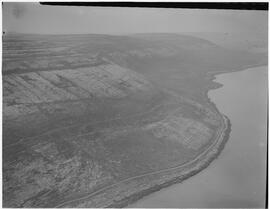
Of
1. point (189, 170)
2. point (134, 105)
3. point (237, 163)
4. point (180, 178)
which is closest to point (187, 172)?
point (189, 170)

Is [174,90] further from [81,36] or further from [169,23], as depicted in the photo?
[81,36]

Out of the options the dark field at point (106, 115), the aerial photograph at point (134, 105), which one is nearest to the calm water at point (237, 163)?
the aerial photograph at point (134, 105)

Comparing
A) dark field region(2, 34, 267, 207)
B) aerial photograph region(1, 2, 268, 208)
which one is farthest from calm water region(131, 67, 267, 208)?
dark field region(2, 34, 267, 207)

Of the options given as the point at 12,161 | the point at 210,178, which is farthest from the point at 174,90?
the point at 12,161

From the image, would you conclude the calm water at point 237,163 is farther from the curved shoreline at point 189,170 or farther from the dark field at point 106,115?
the dark field at point 106,115

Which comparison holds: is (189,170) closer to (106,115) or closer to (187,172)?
(187,172)
